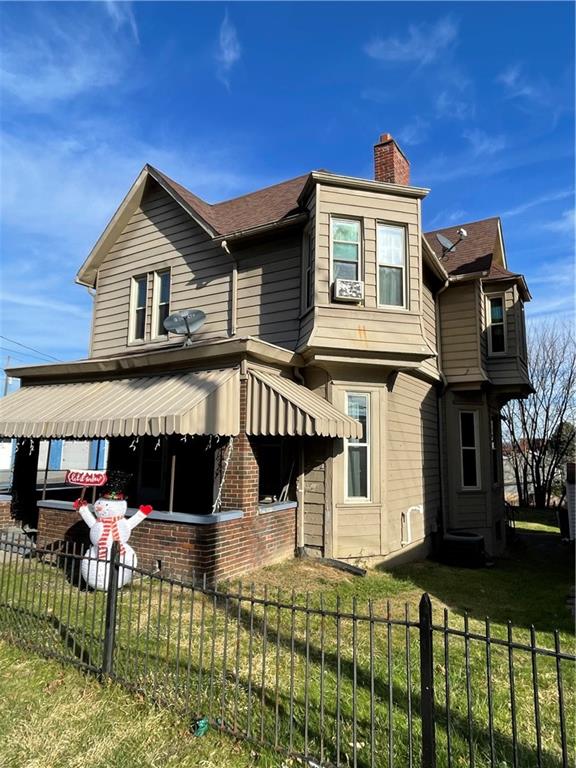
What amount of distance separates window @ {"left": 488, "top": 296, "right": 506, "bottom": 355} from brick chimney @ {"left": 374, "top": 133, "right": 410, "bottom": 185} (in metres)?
4.91

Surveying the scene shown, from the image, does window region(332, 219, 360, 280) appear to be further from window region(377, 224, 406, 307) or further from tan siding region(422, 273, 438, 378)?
tan siding region(422, 273, 438, 378)

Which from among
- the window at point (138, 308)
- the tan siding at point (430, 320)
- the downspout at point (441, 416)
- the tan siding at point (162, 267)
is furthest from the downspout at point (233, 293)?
the downspout at point (441, 416)

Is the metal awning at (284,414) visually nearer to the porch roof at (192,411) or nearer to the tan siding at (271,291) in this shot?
the porch roof at (192,411)

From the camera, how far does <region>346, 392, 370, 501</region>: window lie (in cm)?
999

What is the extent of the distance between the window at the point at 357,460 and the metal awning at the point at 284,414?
3.76 ft

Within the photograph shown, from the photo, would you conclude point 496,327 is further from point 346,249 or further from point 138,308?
point 138,308

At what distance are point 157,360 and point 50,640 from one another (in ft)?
18.1

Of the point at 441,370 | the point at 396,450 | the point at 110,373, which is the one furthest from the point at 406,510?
the point at 110,373

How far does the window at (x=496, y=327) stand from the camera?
47.6ft

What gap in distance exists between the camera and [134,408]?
8.59 metres

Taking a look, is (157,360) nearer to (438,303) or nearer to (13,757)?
(13,757)

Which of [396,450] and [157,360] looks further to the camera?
[396,450]

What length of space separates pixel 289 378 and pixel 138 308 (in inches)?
240

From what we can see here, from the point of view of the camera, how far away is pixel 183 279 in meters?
12.9
